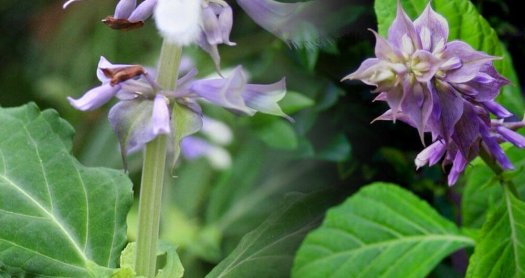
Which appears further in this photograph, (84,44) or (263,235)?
(84,44)

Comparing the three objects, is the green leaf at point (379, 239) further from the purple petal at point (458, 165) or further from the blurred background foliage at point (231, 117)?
the purple petal at point (458, 165)

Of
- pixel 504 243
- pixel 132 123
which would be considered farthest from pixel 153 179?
pixel 504 243

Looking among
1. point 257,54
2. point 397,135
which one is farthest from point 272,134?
point 397,135

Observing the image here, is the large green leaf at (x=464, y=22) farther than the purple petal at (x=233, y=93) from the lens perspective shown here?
Yes

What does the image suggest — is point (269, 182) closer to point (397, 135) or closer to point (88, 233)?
point (88, 233)

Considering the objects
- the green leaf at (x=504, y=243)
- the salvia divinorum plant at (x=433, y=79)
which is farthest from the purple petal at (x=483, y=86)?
the green leaf at (x=504, y=243)

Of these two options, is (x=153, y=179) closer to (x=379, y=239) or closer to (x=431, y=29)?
(x=431, y=29)

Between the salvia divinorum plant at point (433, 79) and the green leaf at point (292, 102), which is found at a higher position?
the salvia divinorum plant at point (433, 79)
